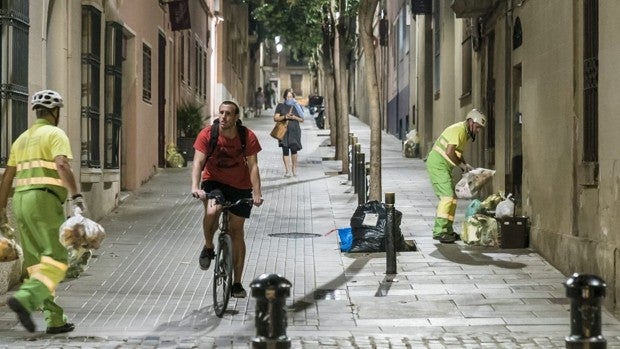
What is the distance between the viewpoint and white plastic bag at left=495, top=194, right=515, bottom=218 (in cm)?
1402

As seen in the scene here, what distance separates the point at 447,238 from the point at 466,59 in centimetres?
696

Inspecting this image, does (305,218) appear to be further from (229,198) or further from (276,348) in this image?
(276,348)

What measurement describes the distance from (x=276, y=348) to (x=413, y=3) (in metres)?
22.5

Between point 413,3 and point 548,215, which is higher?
point 413,3

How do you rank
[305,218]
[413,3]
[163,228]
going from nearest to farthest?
1. [163,228]
2. [305,218]
3. [413,3]

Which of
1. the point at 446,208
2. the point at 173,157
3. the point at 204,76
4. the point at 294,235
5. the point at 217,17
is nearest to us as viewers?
the point at 446,208

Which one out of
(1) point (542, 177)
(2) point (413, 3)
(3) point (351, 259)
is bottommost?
(3) point (351, 259)

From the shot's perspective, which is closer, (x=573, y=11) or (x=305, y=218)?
(x=573, y=11)

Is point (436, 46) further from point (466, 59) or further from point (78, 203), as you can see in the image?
point (78, 203)

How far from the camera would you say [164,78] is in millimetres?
24422

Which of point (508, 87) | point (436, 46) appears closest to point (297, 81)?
point (436, 46)

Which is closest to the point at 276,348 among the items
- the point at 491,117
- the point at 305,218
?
the point at 305,218

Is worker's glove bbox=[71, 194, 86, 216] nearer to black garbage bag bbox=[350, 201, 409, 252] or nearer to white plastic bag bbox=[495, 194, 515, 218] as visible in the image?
black garbage bag bbox=[350, 201, 409, 252]

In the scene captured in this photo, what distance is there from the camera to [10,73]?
35.3 feet
